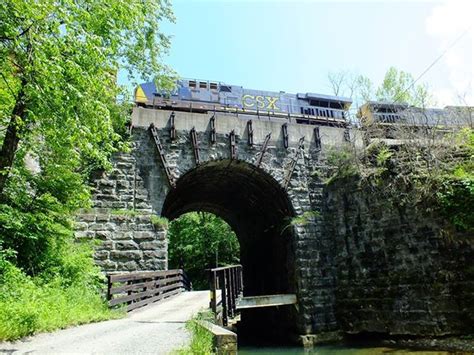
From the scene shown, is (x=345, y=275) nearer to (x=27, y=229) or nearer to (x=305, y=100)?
(x=27, y=229)

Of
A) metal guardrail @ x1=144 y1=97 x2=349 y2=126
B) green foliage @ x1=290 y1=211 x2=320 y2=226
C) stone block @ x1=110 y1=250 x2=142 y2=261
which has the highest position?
metal guardrail @ x1=144 y1=97 x2=349 y2=126

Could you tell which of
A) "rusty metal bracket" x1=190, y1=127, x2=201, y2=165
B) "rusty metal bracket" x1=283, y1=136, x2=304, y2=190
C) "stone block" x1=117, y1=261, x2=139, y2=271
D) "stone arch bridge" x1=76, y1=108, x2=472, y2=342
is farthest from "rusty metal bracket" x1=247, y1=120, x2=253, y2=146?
"stone block" x1=117, y1=261, x2=139, y2=271

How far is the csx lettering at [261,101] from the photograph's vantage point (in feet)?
68.8

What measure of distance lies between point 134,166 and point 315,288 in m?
6.77

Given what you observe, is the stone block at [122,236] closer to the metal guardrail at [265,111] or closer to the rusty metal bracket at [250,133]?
the rusty metal bracket at [250,133]

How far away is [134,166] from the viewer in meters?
10.8

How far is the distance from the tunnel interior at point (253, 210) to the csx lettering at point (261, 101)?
6672 mm

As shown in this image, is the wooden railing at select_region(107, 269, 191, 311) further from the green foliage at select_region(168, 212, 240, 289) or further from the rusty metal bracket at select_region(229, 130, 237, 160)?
the green foliage at select_region(168, 212, 240, 289)

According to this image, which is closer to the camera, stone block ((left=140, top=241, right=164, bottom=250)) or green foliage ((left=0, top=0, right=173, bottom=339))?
green foliage ((left=0, top=0, right=173, bottom=339))

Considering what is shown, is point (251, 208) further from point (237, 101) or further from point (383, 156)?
point (237, 101)

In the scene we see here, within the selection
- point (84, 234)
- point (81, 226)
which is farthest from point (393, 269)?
point (81, 226)

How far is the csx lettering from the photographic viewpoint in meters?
21.0

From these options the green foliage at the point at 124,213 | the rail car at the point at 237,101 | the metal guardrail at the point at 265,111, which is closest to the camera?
the green foliage at the point at 124,213

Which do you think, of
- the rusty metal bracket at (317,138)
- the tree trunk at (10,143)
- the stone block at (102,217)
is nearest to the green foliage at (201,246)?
the rusty metal bracket at (317,138)
